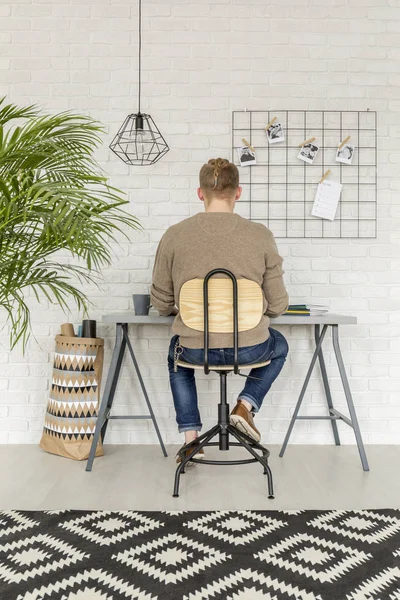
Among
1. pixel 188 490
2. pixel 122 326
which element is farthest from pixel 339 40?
pixel 188 490

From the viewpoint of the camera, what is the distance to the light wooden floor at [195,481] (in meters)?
2.14

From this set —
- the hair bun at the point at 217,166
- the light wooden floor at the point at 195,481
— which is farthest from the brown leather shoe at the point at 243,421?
the hair bun at the point at 217,166

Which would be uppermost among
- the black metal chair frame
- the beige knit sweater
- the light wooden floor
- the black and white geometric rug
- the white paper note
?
the white paper note

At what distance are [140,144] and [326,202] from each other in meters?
1.03

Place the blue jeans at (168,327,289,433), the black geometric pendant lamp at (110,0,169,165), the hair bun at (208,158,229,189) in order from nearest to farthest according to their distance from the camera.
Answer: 1. the hair bun at (208,158,229,189)
2. the blue jeans at (168,327,289,433)
3. the black geometric pendant lamp at (110,0,169,165)

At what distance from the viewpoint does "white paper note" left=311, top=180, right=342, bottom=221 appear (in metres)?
3.04

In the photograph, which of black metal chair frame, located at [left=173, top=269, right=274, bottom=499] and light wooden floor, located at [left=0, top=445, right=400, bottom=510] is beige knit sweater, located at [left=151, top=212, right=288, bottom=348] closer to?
black metal chair frame, located at [left=173, top=269, right=274, bottom=499]

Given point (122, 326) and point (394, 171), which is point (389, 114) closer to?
point (394, 171)

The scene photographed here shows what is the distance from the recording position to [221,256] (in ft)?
7.25

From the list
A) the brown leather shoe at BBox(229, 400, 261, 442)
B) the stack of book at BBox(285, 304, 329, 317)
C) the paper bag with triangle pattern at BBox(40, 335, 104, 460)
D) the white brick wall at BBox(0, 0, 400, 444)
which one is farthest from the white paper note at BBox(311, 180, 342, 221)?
the paper bag with triangle pattern at BBox(40, 335, 104, 460)

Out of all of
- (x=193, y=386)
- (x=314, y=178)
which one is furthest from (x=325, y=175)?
(x=193, y=386)

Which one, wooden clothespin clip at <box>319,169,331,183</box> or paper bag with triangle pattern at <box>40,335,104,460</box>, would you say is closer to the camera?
paper bag with triangle pattern at <box>40,335,104,460</box>

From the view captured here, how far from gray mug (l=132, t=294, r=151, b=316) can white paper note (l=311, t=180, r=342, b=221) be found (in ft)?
3.35

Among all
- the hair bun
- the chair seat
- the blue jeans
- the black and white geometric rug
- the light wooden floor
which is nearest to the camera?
the black and white geometric rug
